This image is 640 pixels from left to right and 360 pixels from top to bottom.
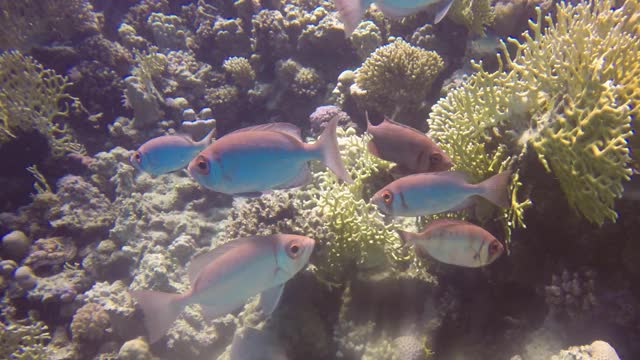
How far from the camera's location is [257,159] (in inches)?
96.9

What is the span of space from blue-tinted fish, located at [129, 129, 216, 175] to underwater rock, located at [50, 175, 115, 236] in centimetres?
Result: 336

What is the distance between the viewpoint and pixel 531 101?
3.13m

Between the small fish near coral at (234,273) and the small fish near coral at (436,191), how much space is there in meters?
0.68

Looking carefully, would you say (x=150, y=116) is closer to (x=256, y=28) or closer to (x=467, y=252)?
(x=256, y=28)

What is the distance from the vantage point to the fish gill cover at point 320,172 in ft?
10.0

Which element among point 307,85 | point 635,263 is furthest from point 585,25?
point 307,85

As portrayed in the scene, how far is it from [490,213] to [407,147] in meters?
0.90

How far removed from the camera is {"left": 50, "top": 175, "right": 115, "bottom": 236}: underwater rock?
21.4ft

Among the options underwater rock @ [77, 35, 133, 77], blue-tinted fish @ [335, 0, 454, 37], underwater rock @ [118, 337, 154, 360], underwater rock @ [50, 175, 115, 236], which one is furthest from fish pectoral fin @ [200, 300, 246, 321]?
underwater rock @ [77, 35, 133, 77]

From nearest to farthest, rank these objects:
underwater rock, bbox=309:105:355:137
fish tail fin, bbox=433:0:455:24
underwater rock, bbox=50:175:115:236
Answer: fish tail fin, bbox=433:0:455:24, underwater rock, bbox=309:105:355:137, underwater rock, bbox=50:175:115:236

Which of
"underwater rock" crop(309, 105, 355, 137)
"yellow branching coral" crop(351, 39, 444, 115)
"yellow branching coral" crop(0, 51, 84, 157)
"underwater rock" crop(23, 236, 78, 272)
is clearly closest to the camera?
"yellow branching coral" crop(351, 39, 444, 115)

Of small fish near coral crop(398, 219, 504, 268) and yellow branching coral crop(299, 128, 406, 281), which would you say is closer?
small fish near coral crop(398, 219, 504, 268)

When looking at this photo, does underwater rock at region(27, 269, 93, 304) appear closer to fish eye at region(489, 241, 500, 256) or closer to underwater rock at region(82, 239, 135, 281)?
underwater rock at region(82, 239, 135, 281)

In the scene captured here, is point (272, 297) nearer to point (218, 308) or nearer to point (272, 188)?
point (218, 308)
